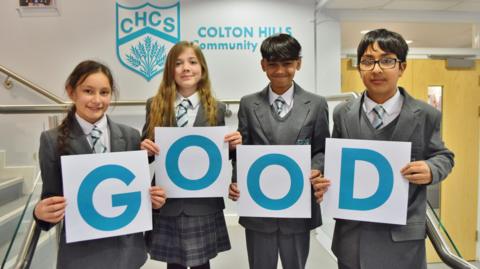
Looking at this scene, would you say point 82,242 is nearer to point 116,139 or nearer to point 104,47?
point 116,139

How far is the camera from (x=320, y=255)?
2848 millimetres

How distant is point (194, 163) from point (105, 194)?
0.38 metres

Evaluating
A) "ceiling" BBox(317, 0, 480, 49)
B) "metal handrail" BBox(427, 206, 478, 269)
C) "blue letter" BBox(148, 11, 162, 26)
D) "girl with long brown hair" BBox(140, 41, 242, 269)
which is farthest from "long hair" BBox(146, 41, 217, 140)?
"ceiling" BBox(317, 0, 480, 49)

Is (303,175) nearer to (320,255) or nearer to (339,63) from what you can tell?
(320,255)

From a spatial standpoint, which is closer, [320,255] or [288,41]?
[288,41]

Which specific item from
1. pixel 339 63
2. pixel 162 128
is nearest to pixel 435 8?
pixel 339 63

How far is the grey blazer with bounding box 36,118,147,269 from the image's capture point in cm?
123

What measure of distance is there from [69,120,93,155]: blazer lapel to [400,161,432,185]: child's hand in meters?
1.18

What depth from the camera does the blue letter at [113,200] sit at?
1255mm

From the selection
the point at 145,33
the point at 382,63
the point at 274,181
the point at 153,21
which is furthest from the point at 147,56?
the point at 382,63

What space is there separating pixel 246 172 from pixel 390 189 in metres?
0.57

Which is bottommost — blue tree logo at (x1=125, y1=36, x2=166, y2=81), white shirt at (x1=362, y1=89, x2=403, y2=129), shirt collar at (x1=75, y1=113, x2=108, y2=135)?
shirt collar at (x1=75, y1=113, x2=108, y2=135)

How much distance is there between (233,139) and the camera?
147 cm

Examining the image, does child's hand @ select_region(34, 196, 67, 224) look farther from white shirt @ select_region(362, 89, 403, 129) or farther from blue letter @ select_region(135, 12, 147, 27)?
blue letter @ select_region(135, 12, 147, 27)
